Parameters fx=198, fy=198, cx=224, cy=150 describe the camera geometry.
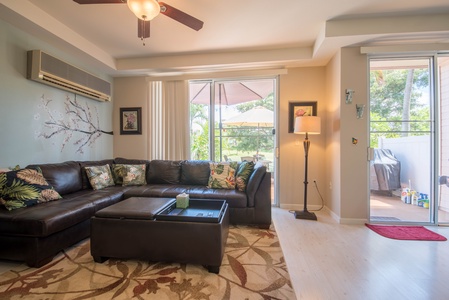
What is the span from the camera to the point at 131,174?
324cm

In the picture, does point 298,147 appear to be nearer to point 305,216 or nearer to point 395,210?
point 305,216

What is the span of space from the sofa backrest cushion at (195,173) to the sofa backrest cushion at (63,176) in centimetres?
148

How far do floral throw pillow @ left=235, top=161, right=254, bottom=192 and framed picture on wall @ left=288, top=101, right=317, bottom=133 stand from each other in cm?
114

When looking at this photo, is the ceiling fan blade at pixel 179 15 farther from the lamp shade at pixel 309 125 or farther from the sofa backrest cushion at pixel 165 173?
the sofa backrest cushion at pixel 165 173

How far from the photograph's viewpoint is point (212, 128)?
12.4 ft

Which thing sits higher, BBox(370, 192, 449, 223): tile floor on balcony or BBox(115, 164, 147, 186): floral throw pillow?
BBox(115, 164, 147, 186): floral throw pillow

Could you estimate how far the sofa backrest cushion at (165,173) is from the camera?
3.32 metres

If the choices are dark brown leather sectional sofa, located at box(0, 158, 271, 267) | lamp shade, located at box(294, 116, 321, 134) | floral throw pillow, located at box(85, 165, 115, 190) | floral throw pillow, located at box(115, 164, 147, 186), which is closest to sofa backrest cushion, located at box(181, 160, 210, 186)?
dark brown leather sectional sofa, located at box(0, 158, 271, 267)

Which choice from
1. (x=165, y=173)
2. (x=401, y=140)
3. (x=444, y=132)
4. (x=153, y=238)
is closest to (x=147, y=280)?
(x=153, y=238)

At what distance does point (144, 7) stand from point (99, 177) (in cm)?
241

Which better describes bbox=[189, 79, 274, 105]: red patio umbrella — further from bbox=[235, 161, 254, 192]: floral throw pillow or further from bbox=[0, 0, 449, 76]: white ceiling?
bbox=[235, 161, 254, 192]: floral throw pillow

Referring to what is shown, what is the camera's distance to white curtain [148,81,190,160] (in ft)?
12.4

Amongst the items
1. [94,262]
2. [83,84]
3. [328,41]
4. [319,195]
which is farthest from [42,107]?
[319,195]

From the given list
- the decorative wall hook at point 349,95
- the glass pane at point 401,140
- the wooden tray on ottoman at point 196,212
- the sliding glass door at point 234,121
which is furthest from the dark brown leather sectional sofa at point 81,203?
the glass pane at point 401,140
